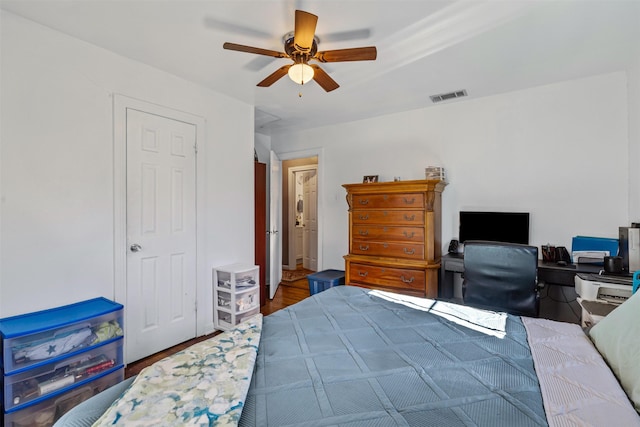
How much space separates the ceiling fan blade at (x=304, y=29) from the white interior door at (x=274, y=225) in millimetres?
2513

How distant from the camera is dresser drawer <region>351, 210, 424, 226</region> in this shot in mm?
3278

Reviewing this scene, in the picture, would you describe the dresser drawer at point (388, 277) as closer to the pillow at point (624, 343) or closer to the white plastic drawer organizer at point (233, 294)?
the white plastic drawer organizer at point (233, 294)

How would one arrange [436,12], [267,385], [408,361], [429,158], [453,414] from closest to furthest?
[453,414] < [267,385] < [408,361] < [436,12] < [429,158]

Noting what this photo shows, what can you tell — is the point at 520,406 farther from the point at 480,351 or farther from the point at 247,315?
the point at 247,315

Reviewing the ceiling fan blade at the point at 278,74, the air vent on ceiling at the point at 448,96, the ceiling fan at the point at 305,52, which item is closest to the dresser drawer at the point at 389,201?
the air vent on ceiling at the point at 448,96

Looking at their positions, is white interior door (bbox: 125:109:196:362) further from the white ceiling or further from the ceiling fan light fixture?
the ceiling fan light fixture

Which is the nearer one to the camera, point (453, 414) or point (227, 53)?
point (453, 414)

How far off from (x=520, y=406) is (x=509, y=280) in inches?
65.4

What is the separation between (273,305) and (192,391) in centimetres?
316

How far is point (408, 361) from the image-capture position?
1188 millimetres

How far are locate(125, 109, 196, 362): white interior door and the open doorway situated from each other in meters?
3.35

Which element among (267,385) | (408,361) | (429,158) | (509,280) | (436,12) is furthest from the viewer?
(429,158)

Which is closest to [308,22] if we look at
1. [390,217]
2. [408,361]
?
[408,361]

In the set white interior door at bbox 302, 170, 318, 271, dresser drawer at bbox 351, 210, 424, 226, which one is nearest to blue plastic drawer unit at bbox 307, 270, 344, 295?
dresser drawer at bbox 351, 210, 424, 226
